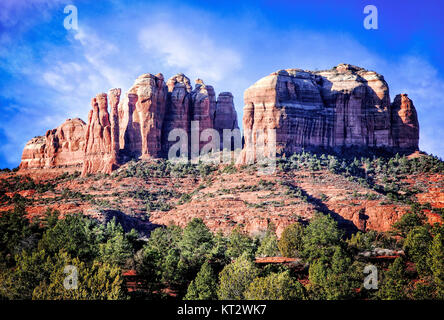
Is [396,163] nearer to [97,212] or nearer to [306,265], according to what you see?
[306,265]

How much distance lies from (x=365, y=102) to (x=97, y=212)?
5283 centimetres

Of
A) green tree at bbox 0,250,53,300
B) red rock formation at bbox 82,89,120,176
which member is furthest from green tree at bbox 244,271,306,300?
red rock formation at bbox 82,89,120,176

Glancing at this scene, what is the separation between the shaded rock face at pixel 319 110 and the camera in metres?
86.9

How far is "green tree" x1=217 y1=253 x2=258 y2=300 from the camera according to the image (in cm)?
3756

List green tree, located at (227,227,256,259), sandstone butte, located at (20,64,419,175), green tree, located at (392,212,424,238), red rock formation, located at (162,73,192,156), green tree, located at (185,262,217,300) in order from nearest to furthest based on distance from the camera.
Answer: green tree, located at (185,262,217,300)
green tree, located at (227,227,256,259)
green tree, located at (392,212,424,238)
sandstone butte, located at (20,64,419,175)
red rock formation, located at (162,73,192,156)

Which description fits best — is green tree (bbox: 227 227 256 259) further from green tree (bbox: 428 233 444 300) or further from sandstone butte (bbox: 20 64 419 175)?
sandstone butte (bbox: 20 64 419 175)

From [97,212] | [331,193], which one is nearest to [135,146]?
[97,212]

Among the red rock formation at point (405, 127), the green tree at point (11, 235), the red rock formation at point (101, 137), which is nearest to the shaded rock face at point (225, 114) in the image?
the red rock formation at point (101, 137)

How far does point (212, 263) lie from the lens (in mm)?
49250

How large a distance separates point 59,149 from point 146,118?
3442 cm

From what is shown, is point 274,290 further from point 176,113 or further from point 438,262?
point 176,113

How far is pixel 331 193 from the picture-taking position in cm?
7450

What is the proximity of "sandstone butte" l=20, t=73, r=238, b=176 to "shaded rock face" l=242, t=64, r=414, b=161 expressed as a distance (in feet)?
62.1

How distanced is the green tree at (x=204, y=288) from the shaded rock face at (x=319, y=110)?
46.5 metres
